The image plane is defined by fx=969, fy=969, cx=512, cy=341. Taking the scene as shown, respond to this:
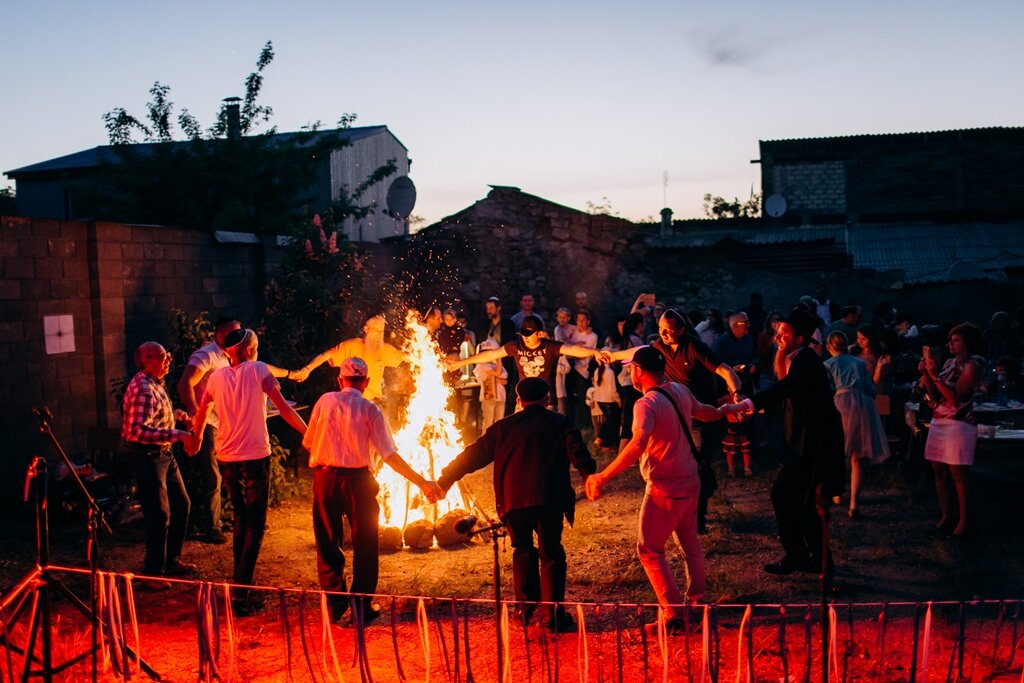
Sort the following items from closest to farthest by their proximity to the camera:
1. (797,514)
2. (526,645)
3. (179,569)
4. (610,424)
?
(526,645), (797,514), (179,569), (610,424)

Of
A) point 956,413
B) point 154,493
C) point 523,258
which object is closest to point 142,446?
point 154,493

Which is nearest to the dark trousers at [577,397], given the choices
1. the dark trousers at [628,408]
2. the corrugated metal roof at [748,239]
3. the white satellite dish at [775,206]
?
the dark trousers at [628,408]

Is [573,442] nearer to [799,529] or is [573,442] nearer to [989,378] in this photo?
[799,529]

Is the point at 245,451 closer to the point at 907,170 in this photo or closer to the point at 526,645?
the point at 526,645

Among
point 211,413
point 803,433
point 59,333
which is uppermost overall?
point 59,333

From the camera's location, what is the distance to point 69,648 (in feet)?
21.1

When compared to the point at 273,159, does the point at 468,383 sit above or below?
below

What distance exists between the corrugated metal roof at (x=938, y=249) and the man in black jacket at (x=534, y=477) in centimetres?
1483

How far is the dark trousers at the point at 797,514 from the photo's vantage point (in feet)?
24.7

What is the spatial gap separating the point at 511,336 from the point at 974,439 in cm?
698

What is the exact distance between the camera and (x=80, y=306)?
10914 millimetres

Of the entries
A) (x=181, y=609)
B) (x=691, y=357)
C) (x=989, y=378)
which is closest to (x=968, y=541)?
(x=691, y=357)

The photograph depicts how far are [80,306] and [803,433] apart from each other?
314 inches

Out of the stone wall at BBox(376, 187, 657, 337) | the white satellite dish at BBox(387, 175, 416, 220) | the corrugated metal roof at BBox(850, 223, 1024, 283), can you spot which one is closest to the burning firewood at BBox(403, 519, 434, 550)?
the stone wall at BBox(376, 187, 657, 337)
